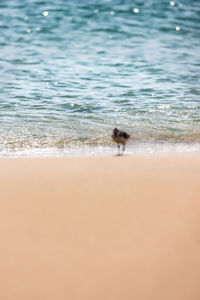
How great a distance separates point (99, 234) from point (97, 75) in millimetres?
8426

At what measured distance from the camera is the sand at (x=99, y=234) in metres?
3.02

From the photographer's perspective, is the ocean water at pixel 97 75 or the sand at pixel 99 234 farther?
the ocean water at pixel 97 75

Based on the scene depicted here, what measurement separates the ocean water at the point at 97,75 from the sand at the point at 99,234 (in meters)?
2.13

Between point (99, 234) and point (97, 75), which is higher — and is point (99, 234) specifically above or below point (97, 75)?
below

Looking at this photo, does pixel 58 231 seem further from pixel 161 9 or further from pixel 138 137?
pixel 161 9

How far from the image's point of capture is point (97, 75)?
11.6m

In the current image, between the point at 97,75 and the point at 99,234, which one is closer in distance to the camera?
the point at 99,234

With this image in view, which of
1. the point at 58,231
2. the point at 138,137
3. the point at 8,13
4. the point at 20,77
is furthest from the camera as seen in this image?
the point at 8,13

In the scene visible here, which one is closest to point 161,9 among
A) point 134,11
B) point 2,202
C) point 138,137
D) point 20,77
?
point 134,11

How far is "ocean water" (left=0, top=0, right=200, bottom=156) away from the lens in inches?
285

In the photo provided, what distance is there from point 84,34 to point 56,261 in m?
14.0

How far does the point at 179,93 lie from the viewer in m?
9.98

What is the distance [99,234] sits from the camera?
3434 millimetres

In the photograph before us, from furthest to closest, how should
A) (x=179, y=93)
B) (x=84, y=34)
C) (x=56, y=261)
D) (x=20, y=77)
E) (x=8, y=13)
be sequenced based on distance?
1. (x=8, y=13)
2. (x=84, y=34)
3. (x=20, y=77)
4. (x=179, y=93)
5. (x=56, y=261)
